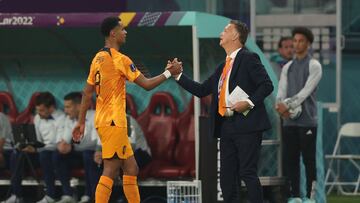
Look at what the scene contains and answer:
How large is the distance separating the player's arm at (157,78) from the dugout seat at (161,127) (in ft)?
10.8

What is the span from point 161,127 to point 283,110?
2.08 meters

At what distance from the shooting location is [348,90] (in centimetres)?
1631

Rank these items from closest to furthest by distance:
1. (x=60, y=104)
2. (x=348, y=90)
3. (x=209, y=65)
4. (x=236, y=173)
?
(x=236, y=173), (x=209, y=65), (x=60, y=104), (x=348, y=90)

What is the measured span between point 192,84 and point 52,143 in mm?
3830

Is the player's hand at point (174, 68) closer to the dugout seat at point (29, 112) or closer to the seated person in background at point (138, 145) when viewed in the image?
the seated person in background at point (138, 145)

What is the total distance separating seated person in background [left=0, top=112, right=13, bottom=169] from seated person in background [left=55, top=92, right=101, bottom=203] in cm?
66

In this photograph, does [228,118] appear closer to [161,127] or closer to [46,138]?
[161,127]

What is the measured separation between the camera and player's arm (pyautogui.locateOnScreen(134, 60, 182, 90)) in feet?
36.0

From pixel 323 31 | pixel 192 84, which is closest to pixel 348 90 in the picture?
pixel 323 31

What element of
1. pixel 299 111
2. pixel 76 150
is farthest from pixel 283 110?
pixel 76 150

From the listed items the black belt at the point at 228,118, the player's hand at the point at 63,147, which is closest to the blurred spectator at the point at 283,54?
the player's hand at the point at 63,147

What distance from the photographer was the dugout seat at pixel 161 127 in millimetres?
14461

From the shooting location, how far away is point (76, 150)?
14.4 metres

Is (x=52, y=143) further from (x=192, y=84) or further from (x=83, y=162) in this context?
(x=192, y=84)
